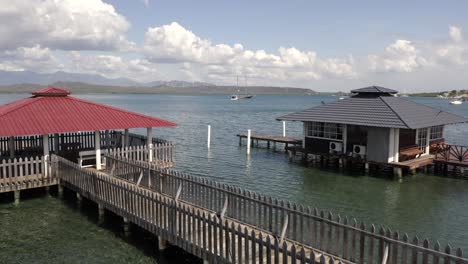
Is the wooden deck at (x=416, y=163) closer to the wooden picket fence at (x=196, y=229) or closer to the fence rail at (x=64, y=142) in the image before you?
the fence rail at (x=64, y=142)

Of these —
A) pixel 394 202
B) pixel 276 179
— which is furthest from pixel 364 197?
pixel 276 179

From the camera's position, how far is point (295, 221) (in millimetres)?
10227

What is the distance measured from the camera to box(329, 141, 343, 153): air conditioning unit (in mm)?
27234

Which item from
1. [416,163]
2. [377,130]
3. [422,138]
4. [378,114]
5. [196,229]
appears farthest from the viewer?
[422,138]

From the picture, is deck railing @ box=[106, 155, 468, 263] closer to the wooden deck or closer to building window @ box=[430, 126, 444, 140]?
the wooden deck

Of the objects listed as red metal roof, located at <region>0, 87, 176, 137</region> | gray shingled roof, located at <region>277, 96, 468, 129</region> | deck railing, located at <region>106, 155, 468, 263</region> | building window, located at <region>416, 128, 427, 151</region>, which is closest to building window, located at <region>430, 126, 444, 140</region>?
gray shingled roof, located at <region>277, 96, 468, 129</region>

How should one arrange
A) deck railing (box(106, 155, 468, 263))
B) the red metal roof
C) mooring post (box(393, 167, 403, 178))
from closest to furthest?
deck railing (box(106, 155, 468, 263)), the red metal roof, mooring post (box(393, 167, 403, 178))

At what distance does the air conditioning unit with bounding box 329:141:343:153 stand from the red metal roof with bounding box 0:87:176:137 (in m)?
12.0

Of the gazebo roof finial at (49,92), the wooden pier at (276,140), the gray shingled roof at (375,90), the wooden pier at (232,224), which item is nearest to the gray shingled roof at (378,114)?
the gray shingled roof at (375,90)

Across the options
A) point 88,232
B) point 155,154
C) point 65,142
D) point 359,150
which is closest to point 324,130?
point 359,150

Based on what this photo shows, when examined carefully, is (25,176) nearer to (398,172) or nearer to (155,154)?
(155,154)

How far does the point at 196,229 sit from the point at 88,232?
17.9 ft

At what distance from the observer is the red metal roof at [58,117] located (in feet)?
57.7

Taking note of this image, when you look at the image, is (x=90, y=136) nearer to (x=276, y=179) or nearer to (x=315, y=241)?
(x=276, y=179)
